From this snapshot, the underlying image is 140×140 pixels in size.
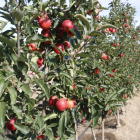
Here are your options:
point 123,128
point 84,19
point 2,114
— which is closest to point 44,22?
point 84,19

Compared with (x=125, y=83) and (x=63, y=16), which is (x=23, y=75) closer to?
(x=63, y=16)

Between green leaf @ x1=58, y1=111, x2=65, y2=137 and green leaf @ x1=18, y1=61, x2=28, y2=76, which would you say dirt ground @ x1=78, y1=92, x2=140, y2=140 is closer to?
green leaf @ x1=58, y1=111, x2=65, y2=137

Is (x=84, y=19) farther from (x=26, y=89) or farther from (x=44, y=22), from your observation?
(x=26, y=89)

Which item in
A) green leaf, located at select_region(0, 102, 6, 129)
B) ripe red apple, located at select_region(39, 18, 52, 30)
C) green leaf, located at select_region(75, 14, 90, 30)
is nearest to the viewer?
green leaf, located at select_region(0, 102, 6, 129)

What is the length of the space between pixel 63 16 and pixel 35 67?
53cm

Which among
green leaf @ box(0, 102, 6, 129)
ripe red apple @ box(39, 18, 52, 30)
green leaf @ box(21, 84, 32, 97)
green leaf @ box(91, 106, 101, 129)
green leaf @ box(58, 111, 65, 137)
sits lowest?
green leaf @ box(58, 111, 65, 137)

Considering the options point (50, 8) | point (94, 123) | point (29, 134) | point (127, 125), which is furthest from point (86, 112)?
point (127, 125)

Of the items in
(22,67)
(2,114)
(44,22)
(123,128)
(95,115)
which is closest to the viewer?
(2,114)

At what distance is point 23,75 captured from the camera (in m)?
0.99

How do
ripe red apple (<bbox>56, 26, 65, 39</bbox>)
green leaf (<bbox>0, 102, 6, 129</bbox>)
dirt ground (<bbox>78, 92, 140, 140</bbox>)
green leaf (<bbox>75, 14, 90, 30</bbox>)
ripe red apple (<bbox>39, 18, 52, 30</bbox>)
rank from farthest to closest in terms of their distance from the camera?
dirt ground (<bbox>78, 92, 140, 140</bbox>) < ripe red apple (<bbox>56, 26, 65, 39</bbox>) < ripe red apple (<bbox>39, 18, 52, 30</bbox>) < green leaf (<bbox>75, 14, 90, 30</bbox>) < green leaf (<bbox>0, 102, 6, 129</bbox>)

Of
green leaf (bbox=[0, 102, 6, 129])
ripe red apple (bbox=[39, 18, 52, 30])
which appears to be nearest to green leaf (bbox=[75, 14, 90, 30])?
ripe red apple (bbox=[39, 18, 52, 30])

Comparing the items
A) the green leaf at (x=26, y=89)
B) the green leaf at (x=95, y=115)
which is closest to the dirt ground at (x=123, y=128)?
the green leaf at (x=95, y=115)

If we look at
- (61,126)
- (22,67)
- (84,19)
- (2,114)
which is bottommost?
(61,126)

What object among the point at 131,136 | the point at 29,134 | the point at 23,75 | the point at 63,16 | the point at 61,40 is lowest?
the point at 131,136
